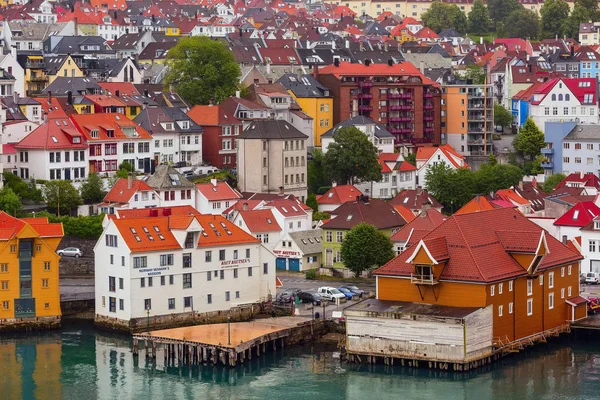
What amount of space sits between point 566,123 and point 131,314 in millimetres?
45768

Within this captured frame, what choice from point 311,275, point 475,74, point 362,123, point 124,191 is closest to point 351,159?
point 362,123

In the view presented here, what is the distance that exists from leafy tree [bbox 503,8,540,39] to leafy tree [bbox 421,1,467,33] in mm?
8742

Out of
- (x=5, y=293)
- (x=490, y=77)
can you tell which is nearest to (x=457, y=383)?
(x=5, y=293)

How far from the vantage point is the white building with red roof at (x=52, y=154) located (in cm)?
8750

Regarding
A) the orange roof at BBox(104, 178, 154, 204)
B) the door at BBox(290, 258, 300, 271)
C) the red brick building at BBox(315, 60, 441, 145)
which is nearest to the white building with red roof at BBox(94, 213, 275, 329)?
the door at BBox(290, 258, 300, 271)

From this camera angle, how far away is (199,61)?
10750cm

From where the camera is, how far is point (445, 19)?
192m

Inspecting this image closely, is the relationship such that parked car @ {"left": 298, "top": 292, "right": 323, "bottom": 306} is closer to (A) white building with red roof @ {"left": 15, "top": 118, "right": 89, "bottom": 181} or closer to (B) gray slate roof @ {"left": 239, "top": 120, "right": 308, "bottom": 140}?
(A) white building with red roof @ {"left": 15, "top": 118, "right": 89, "bottom": 181}

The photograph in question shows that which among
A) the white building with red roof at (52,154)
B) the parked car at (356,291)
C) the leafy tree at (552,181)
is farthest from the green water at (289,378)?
the leafy tree at (552,181)

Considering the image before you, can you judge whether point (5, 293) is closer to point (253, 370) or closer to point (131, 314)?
point (131, 314)

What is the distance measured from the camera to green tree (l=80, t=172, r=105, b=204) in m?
86.2

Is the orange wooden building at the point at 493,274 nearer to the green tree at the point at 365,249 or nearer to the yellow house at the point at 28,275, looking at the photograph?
the green tree at the point at 365,249

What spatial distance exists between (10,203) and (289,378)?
2622cm

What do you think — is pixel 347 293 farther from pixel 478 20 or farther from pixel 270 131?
pixel 478 20
